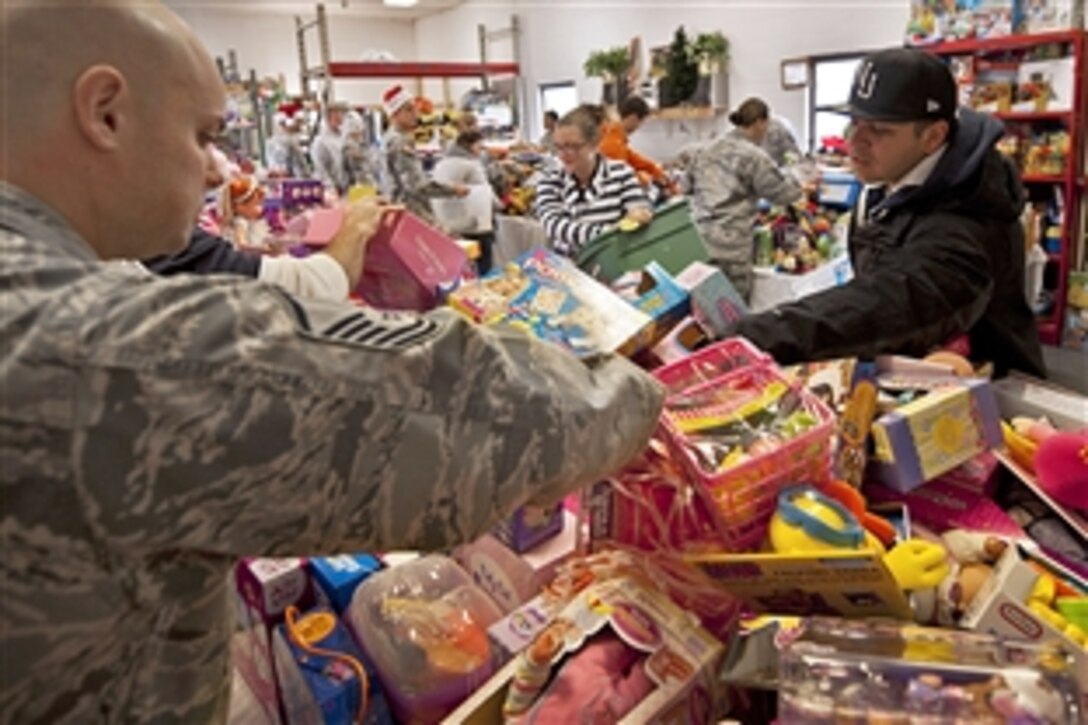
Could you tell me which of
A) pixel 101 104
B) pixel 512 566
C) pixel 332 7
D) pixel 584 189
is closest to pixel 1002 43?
pixel 584 189

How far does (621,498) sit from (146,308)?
2.56ft

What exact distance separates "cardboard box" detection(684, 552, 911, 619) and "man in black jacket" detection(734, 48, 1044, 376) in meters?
0.58

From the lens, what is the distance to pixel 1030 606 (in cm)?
110

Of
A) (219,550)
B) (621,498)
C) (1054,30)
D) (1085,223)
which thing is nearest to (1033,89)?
(1054,30)

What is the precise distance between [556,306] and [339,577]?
1.97 ft

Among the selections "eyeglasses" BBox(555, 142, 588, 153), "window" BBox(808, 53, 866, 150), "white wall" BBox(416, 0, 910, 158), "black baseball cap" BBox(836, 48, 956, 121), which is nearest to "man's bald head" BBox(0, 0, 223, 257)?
"black baseball cap" BBox(836, 48, 956, 121)

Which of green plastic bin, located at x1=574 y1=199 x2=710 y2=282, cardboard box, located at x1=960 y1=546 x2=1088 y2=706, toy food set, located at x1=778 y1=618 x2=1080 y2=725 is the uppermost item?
green plastic bin, located at x1=574 y1=199 x2=710 y2=282

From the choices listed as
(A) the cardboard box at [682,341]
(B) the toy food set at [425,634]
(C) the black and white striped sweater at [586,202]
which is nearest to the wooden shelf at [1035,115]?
(C) the black and white striped sweater at [586,202]

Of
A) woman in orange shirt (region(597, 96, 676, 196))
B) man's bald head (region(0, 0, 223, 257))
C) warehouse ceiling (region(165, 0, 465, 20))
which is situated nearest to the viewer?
man's bald head (region(0, 0, 223, 257))

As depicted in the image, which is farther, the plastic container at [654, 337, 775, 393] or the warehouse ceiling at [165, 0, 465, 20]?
the warehouse ceiling at [165, 0, 465, 20]

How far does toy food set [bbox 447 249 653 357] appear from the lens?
59.9 inches

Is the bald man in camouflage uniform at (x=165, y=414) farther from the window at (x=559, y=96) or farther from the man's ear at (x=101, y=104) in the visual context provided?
the window at (x=559, y=96)

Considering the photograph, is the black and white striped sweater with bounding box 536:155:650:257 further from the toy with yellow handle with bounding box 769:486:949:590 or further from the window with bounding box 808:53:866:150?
the window with bounding box 808:53:866:150

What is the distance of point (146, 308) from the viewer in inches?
22.4
